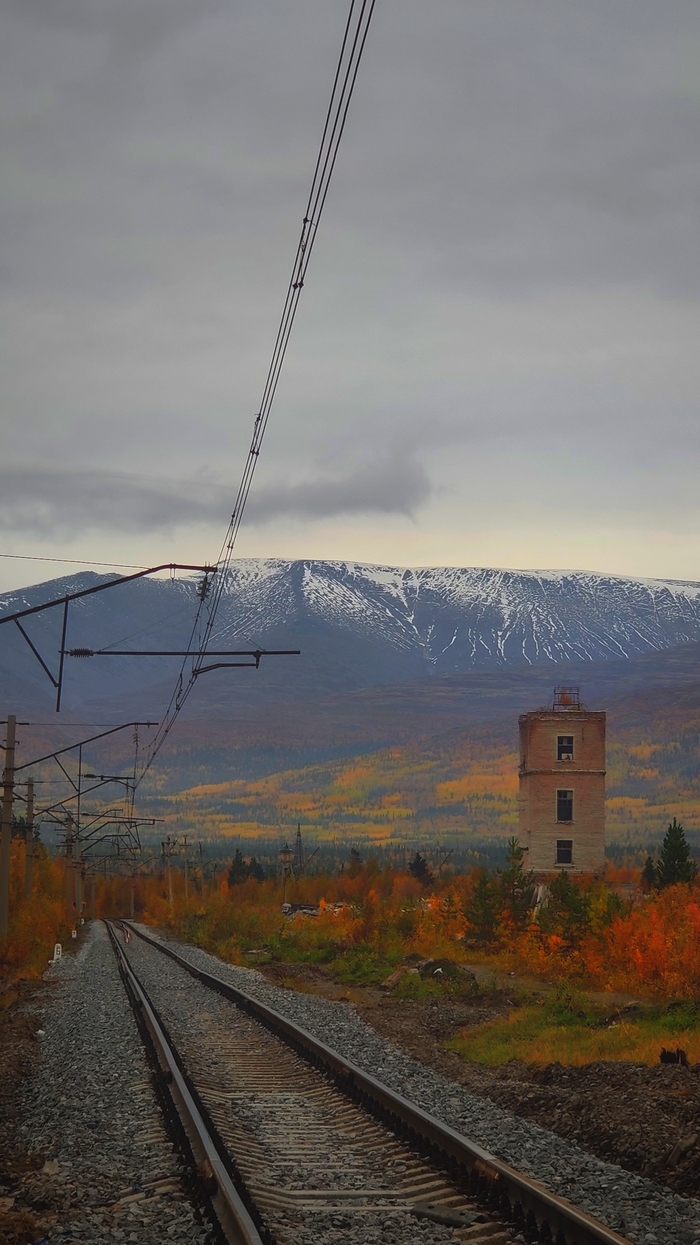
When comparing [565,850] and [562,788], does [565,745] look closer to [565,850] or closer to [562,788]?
[562,788]

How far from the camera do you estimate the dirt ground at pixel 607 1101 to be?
34.9ft

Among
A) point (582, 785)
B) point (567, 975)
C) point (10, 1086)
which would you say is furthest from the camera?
point (582, 785)

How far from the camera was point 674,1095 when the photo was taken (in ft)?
42.7

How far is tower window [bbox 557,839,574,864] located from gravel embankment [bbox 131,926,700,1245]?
44496 millimetres

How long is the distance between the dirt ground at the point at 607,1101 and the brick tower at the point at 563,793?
42263 millimetres

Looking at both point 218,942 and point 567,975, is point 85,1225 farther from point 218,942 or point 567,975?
point 218,942

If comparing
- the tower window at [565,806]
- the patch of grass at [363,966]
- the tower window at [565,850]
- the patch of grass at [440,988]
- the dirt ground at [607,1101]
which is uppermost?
the tower window at [565,806]

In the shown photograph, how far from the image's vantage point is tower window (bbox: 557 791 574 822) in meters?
63.2

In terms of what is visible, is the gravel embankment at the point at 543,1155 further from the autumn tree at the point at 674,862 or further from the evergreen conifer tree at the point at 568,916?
the autumn tree at the point at 674,862

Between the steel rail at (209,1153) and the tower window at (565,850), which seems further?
the tower window at (565,850)

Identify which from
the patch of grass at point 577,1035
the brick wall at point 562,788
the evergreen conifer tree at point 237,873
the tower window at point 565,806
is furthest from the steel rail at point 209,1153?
the evergreen conifer tree at point 237,873

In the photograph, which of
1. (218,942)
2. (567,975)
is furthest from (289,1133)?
(218,942)

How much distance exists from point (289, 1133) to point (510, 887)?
41585 millimetres

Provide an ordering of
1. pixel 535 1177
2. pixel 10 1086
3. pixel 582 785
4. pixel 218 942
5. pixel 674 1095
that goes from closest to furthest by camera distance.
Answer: pixel 535 1177
pixel 674 1095
pixel 10 1086
pixel 218 942
pixel 582 785
